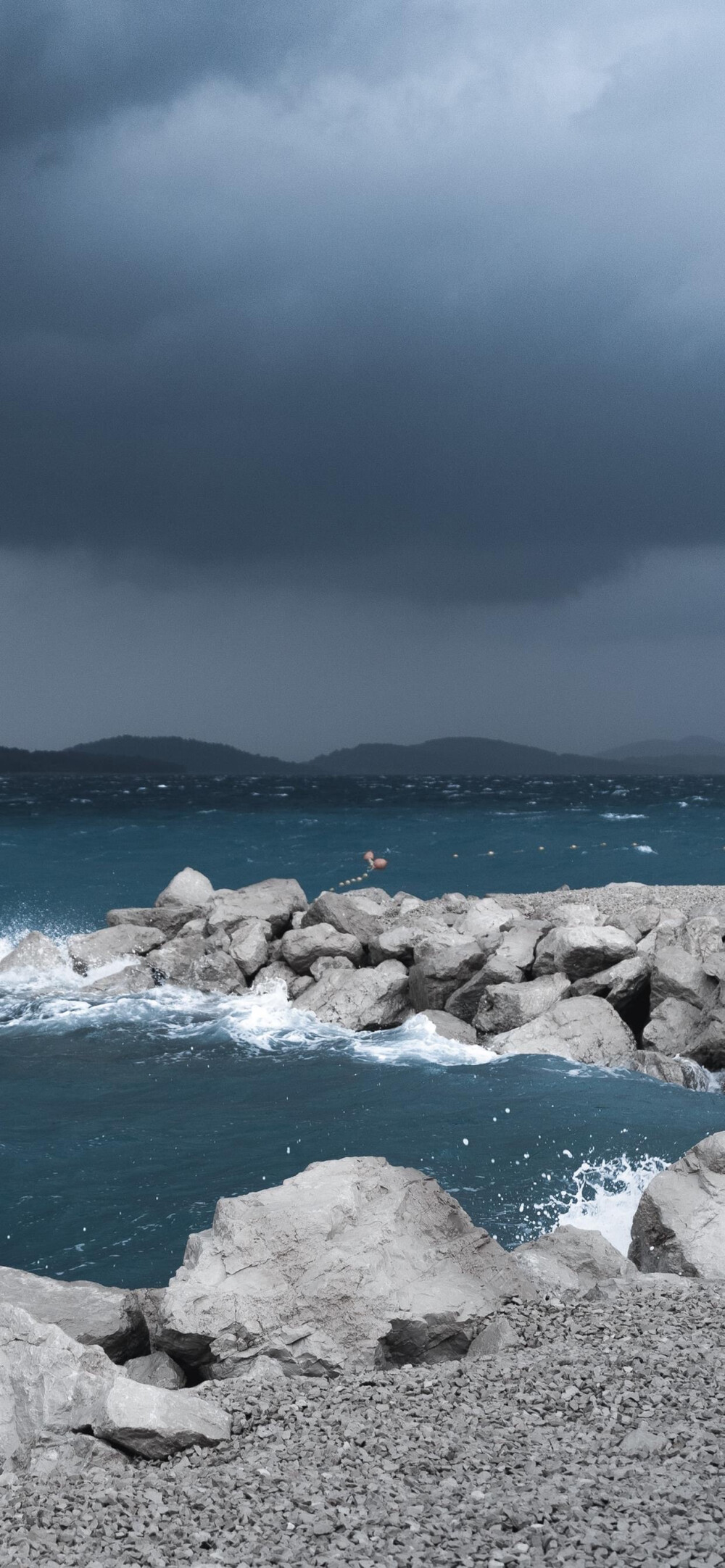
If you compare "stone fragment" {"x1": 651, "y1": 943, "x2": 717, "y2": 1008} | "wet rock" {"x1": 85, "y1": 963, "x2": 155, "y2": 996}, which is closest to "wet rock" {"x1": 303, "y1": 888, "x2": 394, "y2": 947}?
"wet rock" {"x1": 85, "y1": 963, "x2": 155, "y2": 996}

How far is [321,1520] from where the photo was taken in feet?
16.4

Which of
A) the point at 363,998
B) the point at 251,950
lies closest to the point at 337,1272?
the point at 363,998

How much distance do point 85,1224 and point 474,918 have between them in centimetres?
1117

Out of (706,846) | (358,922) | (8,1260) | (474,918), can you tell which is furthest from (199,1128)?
(706,846)

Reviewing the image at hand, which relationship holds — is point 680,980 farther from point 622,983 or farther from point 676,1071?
point 676,1071

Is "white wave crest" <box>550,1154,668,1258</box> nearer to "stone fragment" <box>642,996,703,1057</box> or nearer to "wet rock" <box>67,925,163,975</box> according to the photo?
"stone fragment" <box>642,996,703,1057</box>

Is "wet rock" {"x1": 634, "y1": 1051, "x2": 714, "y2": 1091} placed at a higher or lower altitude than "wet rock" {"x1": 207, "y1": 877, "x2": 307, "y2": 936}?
lower

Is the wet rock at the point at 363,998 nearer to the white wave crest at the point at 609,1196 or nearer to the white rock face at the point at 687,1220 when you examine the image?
the white wave crest at the point at 609,1196

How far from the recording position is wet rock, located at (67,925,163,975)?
20.6m

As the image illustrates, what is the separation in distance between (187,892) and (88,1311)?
1540cm

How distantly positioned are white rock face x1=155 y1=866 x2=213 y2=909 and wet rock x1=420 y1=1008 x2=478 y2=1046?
728 cm

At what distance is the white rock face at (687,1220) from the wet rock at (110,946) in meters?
14.0

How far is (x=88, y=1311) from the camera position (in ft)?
24.3

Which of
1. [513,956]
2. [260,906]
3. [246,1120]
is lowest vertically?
[246,1120]
